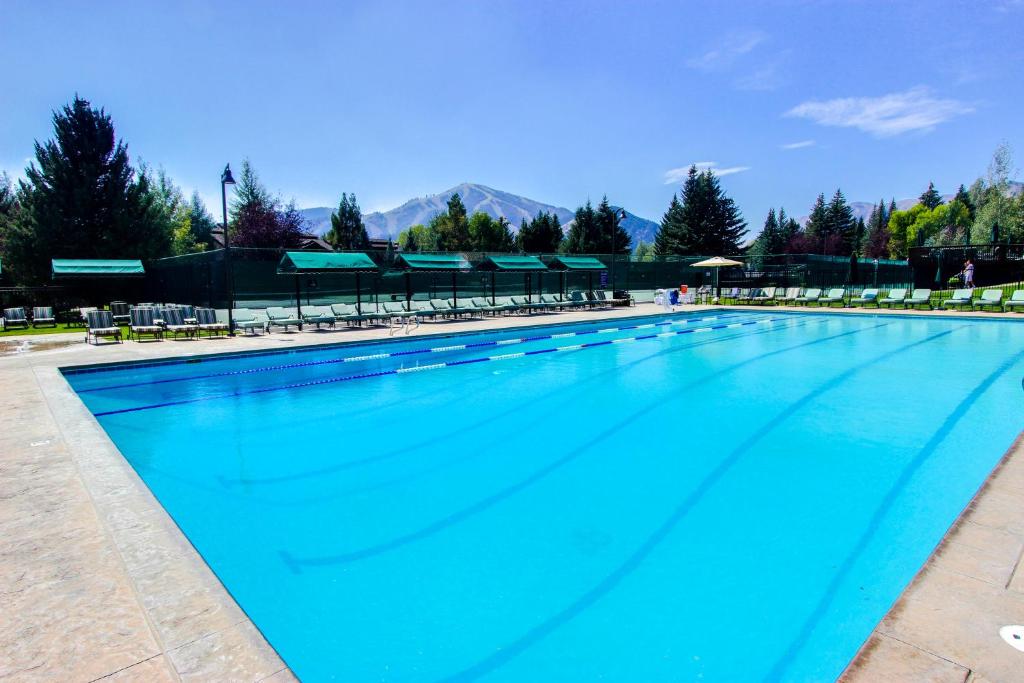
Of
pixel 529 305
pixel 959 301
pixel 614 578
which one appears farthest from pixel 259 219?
pixel 614 578

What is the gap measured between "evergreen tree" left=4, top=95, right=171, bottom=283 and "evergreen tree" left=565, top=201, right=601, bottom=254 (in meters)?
34.8

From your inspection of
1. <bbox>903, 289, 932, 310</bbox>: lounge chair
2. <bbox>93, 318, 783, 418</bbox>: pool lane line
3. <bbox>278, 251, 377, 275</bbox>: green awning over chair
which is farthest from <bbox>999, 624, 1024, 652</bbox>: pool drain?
<bbox>903, 289, 932, 310</bbox>: lounge chair

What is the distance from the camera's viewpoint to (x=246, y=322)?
1462 cm

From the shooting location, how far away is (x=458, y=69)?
16.6m

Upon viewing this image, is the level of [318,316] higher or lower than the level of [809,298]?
lower

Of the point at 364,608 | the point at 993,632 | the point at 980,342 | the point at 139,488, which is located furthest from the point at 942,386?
the point at 139,488

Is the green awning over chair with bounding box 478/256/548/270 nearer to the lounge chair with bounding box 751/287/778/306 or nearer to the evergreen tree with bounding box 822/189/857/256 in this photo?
the lounge chair with bounding box 751/287/778/306

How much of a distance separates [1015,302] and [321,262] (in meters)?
21.8

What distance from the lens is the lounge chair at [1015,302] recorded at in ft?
57.9

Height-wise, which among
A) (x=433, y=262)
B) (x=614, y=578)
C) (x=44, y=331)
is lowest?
(x=614, y=578)

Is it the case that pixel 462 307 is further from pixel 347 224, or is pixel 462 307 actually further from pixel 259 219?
pixel 347 224

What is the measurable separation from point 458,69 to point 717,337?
10978mm

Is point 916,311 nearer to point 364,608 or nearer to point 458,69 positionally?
point 458,69

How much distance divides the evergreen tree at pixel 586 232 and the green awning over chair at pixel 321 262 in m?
36.5
